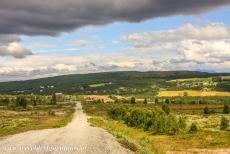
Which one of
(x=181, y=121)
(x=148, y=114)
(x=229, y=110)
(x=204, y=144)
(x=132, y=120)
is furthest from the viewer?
(x=229, y=110)

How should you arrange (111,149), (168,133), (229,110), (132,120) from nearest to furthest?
(111,149), (168,133), (132,120), (229,110)

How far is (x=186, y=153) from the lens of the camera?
42.4 meters

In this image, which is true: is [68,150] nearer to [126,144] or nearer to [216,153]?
[126,144]

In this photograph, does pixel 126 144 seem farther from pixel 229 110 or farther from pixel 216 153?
pixel 229 110

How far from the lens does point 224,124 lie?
8694 cm

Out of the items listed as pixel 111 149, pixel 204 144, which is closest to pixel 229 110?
pixel 204 144

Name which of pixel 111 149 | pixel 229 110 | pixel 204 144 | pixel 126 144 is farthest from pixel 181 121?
pixel 229 110

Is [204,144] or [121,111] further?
[121,111]

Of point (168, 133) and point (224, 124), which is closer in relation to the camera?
point (168, 133)

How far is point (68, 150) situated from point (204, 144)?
20.4m

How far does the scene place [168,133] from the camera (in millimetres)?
73250

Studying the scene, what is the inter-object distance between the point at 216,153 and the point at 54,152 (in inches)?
642

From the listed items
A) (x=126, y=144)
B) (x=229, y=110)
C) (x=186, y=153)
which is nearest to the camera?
(x=186, y=153)

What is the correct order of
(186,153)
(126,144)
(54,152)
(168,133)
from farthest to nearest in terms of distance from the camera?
(168,133), (126,144), (186,153), (54,152)
